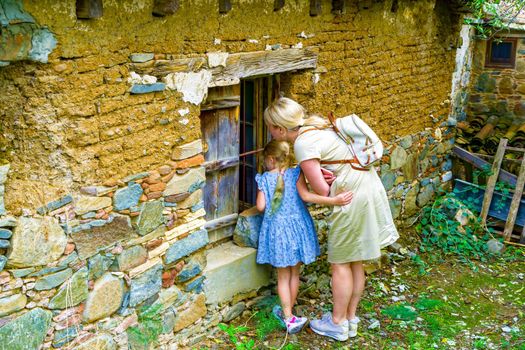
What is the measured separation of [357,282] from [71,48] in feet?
8.38

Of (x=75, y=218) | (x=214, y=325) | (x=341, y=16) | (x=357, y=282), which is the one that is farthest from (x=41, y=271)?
(x=341, y=16)

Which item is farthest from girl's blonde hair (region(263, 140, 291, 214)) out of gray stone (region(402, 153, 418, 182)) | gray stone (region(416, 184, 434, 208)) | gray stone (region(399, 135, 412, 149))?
gray stone (region(416, 184, 434, 208))

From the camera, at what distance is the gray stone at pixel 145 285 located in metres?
3.79

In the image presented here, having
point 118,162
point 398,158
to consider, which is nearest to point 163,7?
point 118,162

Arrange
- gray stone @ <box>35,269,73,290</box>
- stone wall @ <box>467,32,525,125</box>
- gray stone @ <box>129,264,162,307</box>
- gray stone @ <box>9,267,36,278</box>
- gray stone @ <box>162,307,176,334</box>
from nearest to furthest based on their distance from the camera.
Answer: gray stone @ <box>9,267,36,278</box> < gray stone @ <box>35,269,73,290</box> < gray stone @ <box>129,264,162,307</box> < gray stone @ <box>162,307,176,334</box> < stone wall @ <box>467,32,525,125</box>

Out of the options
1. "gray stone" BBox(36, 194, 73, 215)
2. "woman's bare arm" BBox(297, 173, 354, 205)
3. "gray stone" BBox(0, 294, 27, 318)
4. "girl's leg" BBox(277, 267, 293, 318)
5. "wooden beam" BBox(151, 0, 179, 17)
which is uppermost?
"wooden beam" BBox(151, 0, 179, 17)

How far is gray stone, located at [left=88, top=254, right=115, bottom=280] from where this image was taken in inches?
138

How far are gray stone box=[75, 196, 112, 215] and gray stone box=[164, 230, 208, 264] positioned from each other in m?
0.64

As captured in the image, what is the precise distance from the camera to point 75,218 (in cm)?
337

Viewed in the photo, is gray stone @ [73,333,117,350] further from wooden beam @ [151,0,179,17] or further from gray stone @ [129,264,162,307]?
wooden beam @ [151,0,179,17]

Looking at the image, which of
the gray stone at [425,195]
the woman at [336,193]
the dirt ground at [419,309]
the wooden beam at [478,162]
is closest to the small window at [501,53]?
the wooden beam at [478,162]

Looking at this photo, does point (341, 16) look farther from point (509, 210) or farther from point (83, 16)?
point (509, 210)

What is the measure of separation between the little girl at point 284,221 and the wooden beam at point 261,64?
1.77 ft

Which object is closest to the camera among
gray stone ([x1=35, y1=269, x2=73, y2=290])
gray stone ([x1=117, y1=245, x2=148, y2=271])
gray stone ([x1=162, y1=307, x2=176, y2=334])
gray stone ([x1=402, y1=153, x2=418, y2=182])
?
gray stone ([x1=35, y1=269, x2=73, y2=290])
